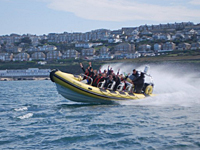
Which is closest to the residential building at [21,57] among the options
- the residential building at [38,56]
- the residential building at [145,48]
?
the residential building at [38,56]

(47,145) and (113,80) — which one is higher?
(113,80)

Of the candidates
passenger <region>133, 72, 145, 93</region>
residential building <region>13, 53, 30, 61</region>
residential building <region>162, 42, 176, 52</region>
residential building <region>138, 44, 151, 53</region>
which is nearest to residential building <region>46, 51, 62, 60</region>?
residential building <region>13, 53, 30, 61</region>

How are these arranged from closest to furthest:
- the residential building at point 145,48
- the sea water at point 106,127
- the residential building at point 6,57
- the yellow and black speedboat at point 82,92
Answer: the sea water at point 106,127 → the yellow and black speedboat at point 82,92 → the residential building at point 145,48 → the residential building at point 6,57

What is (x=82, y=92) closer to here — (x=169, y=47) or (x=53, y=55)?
(x=169, y=47)

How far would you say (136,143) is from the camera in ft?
36.0

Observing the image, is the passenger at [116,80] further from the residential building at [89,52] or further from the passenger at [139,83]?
the residential building at [89,52]

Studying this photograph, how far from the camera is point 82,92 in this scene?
1881cm

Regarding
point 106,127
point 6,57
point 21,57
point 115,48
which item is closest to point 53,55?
point 21,57

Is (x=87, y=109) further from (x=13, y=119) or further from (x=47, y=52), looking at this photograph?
(x=47, y=52)

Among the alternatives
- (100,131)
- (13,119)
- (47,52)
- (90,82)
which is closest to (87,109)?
(90,82)

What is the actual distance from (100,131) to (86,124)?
1363 mm

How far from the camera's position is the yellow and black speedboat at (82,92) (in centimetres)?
1875

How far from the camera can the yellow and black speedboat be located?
61.5 ft

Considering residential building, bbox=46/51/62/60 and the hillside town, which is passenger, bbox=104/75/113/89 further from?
residential building, bbox=46/51/62/60
